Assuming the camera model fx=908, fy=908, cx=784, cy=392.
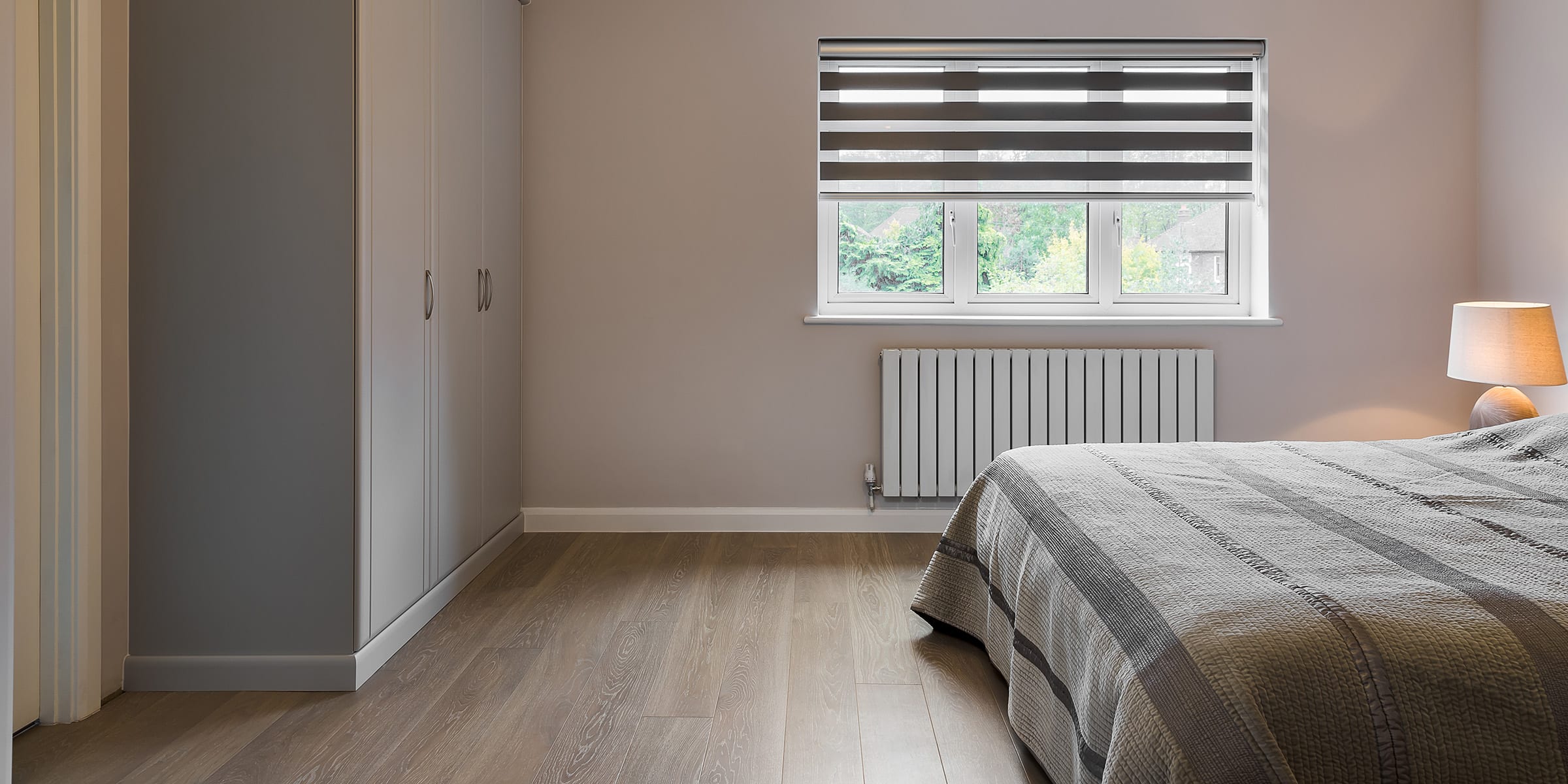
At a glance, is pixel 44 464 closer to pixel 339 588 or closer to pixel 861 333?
pixel 339 588

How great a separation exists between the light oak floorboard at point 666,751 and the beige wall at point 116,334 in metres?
1.21

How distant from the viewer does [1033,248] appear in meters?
3.64

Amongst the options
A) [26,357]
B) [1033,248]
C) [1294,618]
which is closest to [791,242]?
[1033,248]

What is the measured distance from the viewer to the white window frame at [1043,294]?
362 cm

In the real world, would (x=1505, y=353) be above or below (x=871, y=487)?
above

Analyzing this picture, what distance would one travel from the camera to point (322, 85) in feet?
6.68

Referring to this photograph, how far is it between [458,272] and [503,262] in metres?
0.46

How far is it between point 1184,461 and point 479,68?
2441mm

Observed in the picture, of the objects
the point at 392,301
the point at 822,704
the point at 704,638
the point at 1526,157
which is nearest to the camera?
the point at 822,704

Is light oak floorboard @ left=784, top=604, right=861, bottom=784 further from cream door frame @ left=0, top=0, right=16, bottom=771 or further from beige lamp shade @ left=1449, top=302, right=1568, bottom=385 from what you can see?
beige lamp shade @ left=1449, top=302, right=1568, bottom=385

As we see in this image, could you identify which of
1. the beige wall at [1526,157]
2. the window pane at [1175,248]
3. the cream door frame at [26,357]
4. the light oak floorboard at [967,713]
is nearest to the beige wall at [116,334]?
the cream door frame at [26,357]

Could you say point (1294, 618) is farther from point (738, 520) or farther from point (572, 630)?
point (738, 520)

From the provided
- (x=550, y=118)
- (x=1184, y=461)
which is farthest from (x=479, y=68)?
(x=1184, y=461)

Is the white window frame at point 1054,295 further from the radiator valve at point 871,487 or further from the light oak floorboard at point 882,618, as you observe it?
the light oak floorboard at point 882,618
